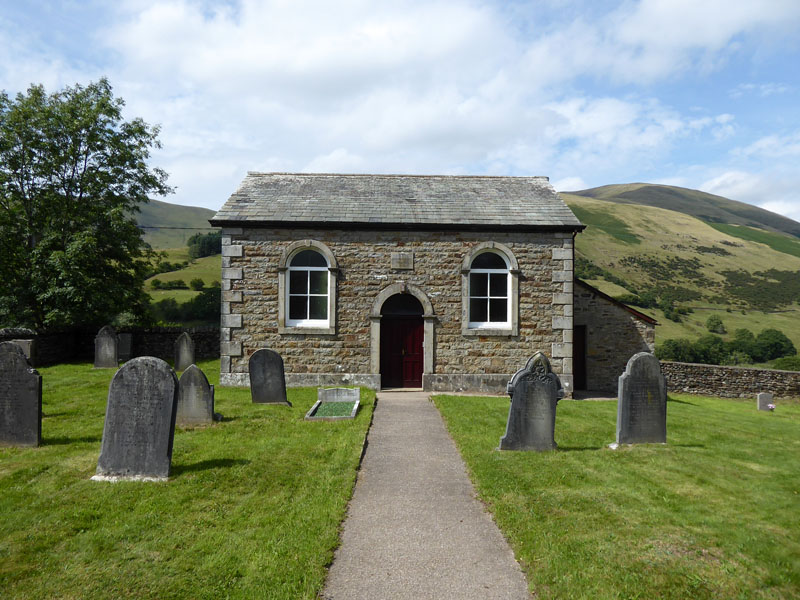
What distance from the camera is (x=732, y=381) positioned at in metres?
20.8

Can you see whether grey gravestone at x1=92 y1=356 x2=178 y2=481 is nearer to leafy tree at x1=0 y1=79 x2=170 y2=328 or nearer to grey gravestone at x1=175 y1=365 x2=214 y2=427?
grey gravestone at x1=175 y1=365 x2=214 y2=427

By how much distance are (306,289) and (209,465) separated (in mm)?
8235

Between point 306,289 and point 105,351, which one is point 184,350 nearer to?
point 105,351

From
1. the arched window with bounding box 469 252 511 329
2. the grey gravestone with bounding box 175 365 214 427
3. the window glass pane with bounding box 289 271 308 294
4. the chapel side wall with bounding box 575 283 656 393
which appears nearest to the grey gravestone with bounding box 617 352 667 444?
the arched window with bounding box 469 252 511 329

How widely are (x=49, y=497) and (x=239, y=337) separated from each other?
28.8 ft

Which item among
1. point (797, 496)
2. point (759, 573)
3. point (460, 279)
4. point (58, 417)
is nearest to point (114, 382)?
point (58, 417)

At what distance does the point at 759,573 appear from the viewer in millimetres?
4082

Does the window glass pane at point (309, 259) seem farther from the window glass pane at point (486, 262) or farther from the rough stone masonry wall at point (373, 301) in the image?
the window glass pane at point (486, 262)

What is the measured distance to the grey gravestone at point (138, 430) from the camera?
20.2 ft

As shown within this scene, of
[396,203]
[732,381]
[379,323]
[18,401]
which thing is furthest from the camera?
[732,381]

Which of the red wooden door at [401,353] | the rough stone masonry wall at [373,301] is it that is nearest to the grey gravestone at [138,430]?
the rough stone masonry wall at [373,301]

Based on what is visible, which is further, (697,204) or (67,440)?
(697,204)

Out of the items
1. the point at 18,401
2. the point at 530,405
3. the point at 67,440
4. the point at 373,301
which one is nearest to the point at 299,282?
the point at 373,301

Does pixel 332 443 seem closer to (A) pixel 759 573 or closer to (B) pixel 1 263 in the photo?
(A) pixel 759 573
